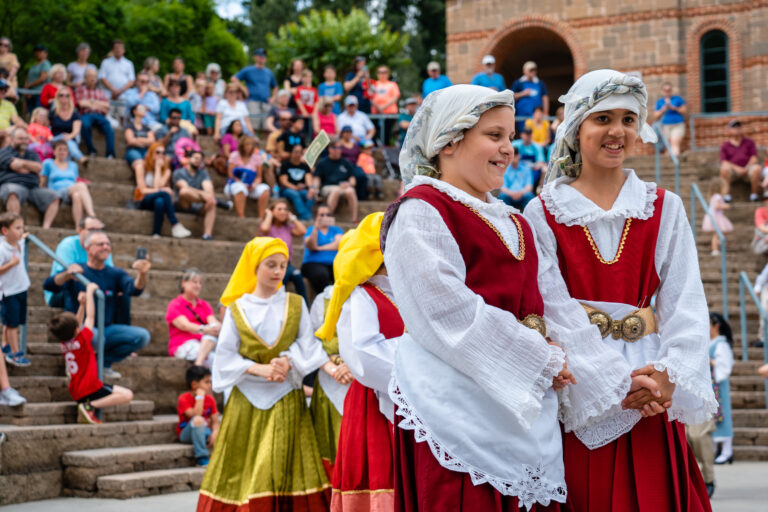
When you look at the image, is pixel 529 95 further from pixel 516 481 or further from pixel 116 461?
pixel 516 481

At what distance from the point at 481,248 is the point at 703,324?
793 millimetres

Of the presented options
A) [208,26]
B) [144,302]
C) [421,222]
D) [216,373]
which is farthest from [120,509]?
[208,26]

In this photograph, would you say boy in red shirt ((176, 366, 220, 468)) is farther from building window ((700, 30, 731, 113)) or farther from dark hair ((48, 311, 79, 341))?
building window ((700, 30, 731, 113))

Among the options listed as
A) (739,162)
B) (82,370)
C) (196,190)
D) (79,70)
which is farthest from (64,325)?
(739,162)

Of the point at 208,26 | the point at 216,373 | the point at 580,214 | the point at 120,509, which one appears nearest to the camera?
the point at 580,214

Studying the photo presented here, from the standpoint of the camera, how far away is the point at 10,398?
876 cm

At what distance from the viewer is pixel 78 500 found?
842 centimetres

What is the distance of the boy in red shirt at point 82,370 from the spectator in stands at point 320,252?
3.73m

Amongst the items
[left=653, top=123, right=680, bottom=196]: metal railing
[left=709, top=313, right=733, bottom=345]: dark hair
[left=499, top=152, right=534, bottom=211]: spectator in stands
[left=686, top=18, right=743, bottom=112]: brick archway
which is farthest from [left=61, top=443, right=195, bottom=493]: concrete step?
[left=686, top=18, right=743, bottom=112]: brick archway

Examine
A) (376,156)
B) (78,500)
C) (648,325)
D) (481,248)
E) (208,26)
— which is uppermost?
(208,26)

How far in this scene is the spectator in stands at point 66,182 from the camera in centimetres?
1245

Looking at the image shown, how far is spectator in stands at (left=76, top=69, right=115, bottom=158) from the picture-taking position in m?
14.8

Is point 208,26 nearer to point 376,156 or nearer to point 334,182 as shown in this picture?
point 376,156

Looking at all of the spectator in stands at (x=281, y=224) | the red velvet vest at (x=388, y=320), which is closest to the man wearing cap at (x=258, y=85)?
the spectator in stands at (x=281, y=224)
